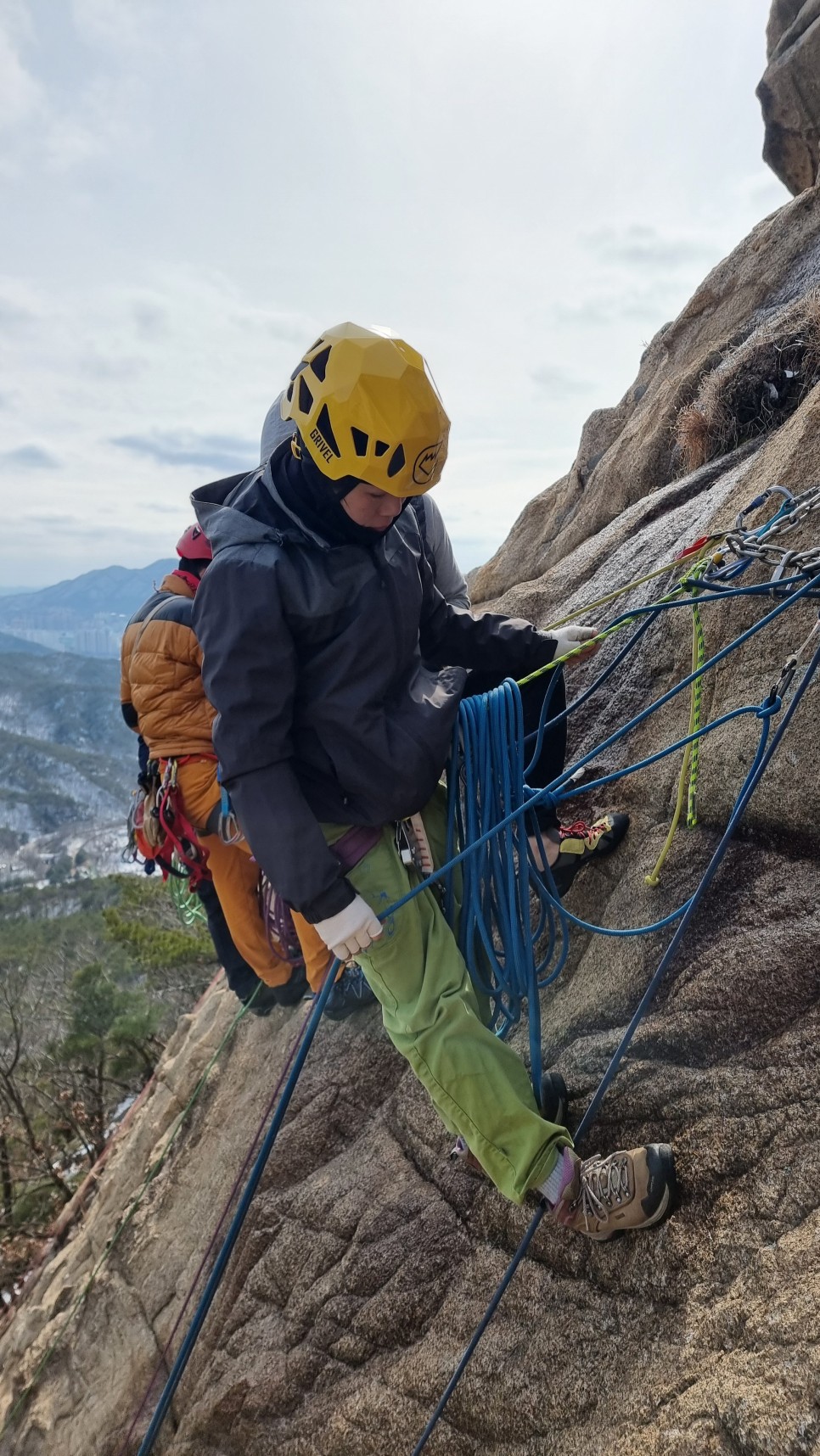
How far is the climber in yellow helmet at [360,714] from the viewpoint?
2.36 metres

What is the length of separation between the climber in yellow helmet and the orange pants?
3.93 ft

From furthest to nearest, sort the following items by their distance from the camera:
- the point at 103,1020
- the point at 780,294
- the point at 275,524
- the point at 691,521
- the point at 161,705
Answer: the point at 103,1020, the point at 780,294, the point at 691,521, the point at 161,705, the point at 275,524

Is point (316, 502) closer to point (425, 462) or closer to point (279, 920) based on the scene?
point (425, 462)

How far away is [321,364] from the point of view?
239 cm

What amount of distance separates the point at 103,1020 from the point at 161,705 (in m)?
16.5

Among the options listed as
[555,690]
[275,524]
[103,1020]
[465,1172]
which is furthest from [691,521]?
[103,1020]

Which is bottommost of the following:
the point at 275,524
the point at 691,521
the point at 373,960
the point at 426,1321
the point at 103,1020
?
the point at 103,1020

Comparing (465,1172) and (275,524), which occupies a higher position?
(275,524)

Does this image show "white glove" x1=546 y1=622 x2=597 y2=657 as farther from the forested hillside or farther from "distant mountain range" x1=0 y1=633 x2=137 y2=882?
"distant mountain range" x1=0 y1=633 x2=137 y2=882

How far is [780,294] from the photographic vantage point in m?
6.47

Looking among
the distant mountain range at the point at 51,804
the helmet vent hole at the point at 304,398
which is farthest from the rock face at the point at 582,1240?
the distant mountain range at the point at 51,804

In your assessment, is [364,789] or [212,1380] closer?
[364,789]

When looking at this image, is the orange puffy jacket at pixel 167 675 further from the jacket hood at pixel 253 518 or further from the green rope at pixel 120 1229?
the green rope at pixel 120 1229

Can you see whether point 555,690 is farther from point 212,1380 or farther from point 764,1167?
point 212,1380
